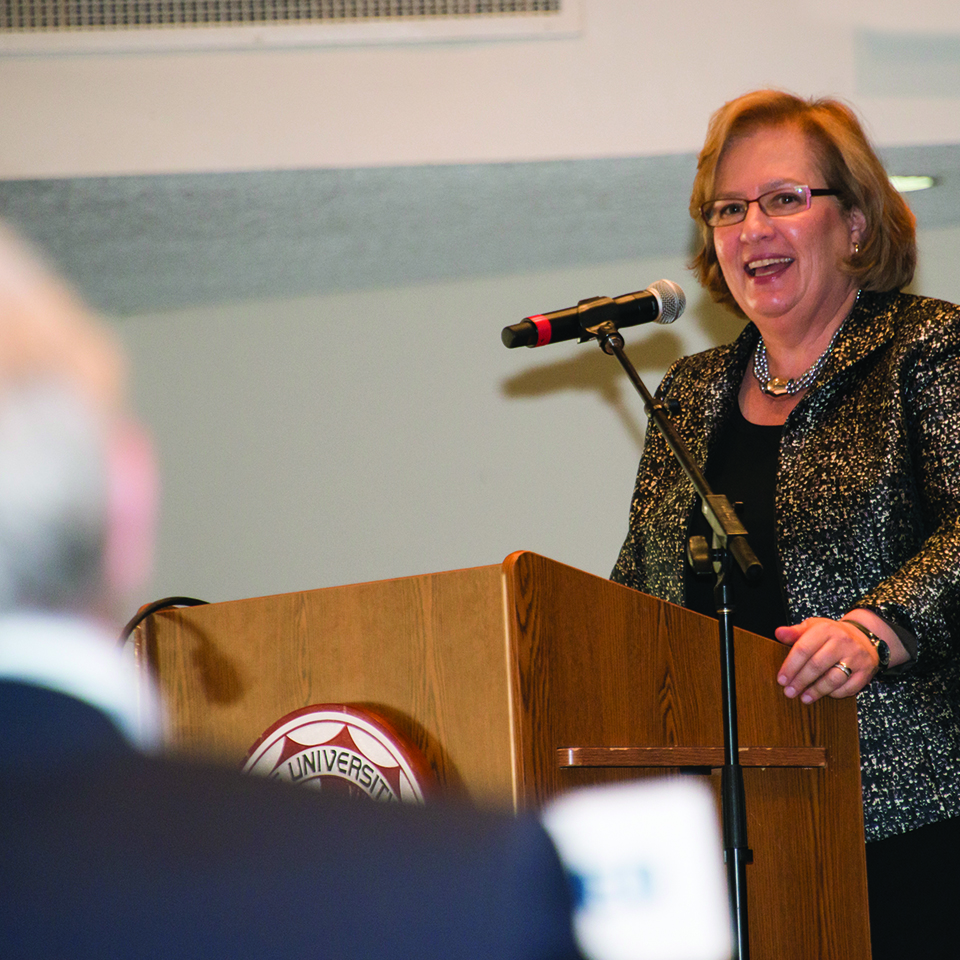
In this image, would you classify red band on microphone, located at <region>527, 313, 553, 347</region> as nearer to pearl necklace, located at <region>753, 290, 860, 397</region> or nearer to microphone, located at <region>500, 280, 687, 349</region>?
microphone, located at <region>500, 280, 687, 349</region>

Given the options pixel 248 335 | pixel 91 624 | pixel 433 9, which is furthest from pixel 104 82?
pixel 91 624

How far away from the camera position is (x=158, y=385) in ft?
13.2

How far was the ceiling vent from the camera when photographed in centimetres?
302

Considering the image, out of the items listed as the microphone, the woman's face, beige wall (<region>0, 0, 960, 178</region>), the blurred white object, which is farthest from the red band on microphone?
beige wall (<region>0, 0, 960, 178</region>)

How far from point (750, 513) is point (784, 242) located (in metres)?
0.46

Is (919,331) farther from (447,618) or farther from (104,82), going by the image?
(104,82)

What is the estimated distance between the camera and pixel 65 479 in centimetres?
388

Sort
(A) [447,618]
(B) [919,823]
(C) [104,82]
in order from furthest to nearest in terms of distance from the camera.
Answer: (C) [104,82] → (B) [919,823] → (A) [447,618]

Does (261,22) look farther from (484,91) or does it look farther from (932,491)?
(932,491)

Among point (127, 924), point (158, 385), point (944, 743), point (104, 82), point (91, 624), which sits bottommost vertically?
point (127, 924)

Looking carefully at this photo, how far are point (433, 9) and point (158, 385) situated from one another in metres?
1.61

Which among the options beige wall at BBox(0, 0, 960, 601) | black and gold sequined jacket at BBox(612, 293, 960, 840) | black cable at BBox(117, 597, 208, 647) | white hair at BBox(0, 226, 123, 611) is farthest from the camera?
beige wall at BBox(0, 0, 960, 601)

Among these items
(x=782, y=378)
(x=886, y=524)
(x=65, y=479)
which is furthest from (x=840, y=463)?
(x=65, y=479)

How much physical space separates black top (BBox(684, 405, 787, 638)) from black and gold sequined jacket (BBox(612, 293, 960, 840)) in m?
0.02
